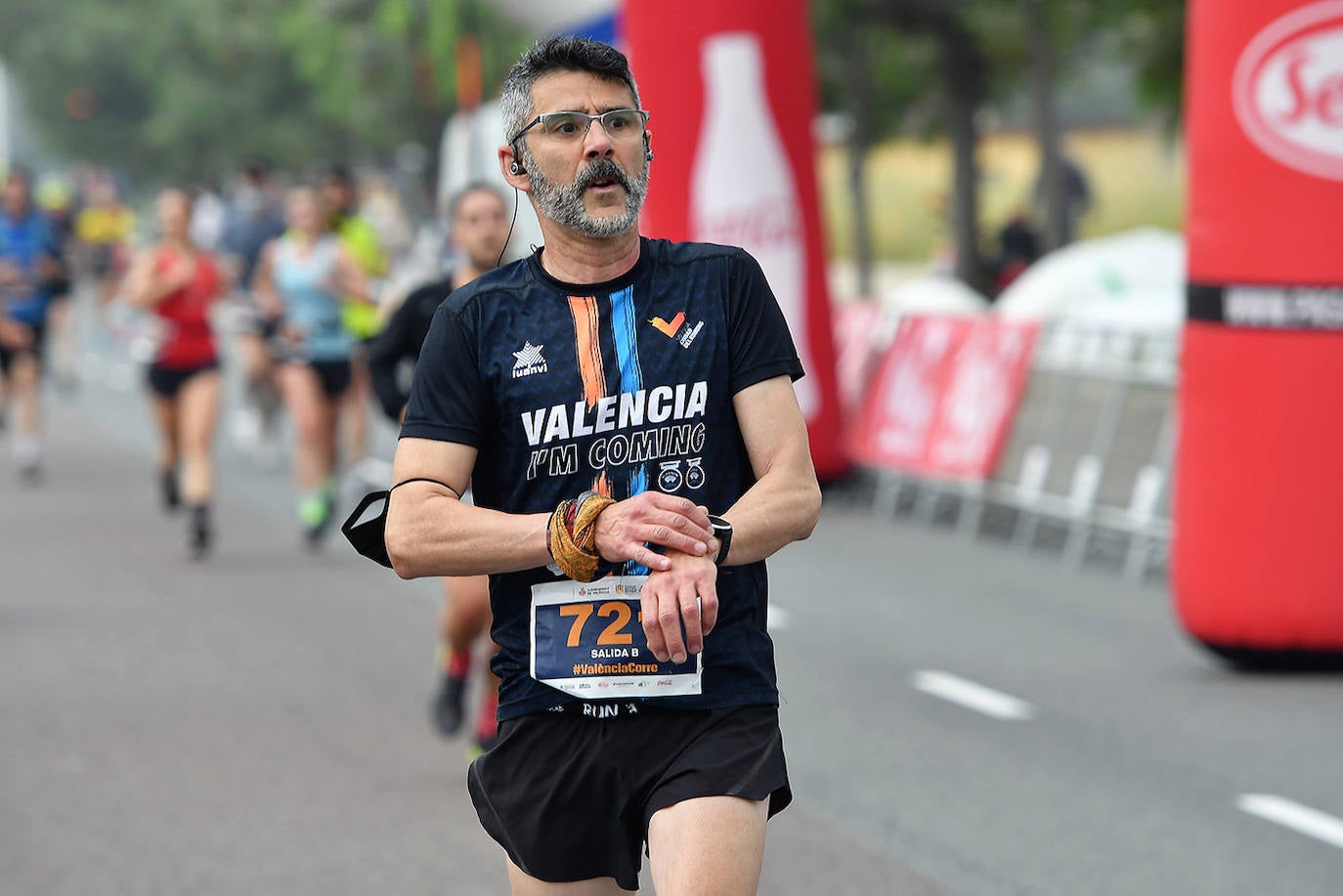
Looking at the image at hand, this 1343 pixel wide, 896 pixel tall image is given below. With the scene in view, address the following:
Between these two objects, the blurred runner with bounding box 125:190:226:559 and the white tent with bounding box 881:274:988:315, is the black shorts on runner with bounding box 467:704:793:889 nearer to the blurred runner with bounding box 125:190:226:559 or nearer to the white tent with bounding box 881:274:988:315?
the blurred runner with bounding box 125:190:226:559

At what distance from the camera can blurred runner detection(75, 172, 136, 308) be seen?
30.6 meters

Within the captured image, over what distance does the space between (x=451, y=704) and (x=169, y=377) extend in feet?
18.7

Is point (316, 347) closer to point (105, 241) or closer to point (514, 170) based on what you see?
point (514, 170)

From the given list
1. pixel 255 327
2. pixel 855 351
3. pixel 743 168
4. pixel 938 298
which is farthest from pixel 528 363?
pixel 938 298

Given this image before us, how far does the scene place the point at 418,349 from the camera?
24.2 ft

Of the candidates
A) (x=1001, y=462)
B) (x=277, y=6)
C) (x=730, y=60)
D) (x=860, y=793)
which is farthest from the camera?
(x=277, y=6)

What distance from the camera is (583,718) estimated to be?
3641mm

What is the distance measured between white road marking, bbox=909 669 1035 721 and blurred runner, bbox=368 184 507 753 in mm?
1936

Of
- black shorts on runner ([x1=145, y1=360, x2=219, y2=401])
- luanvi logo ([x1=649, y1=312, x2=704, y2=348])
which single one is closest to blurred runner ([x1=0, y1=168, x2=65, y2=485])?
black shorts on runner ([x1=145, y1=360, x2=219, y2=401])

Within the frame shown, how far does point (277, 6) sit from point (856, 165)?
111 ft

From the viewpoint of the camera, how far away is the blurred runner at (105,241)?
30562 mm

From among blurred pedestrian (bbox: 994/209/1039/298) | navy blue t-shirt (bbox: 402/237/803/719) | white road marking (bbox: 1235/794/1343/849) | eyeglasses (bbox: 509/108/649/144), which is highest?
eyeglasses (bbox: 509/108/649/144)

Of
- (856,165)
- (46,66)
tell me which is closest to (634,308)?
(856,165)

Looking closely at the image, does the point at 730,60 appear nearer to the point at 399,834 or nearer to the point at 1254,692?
the point at 1254,692
